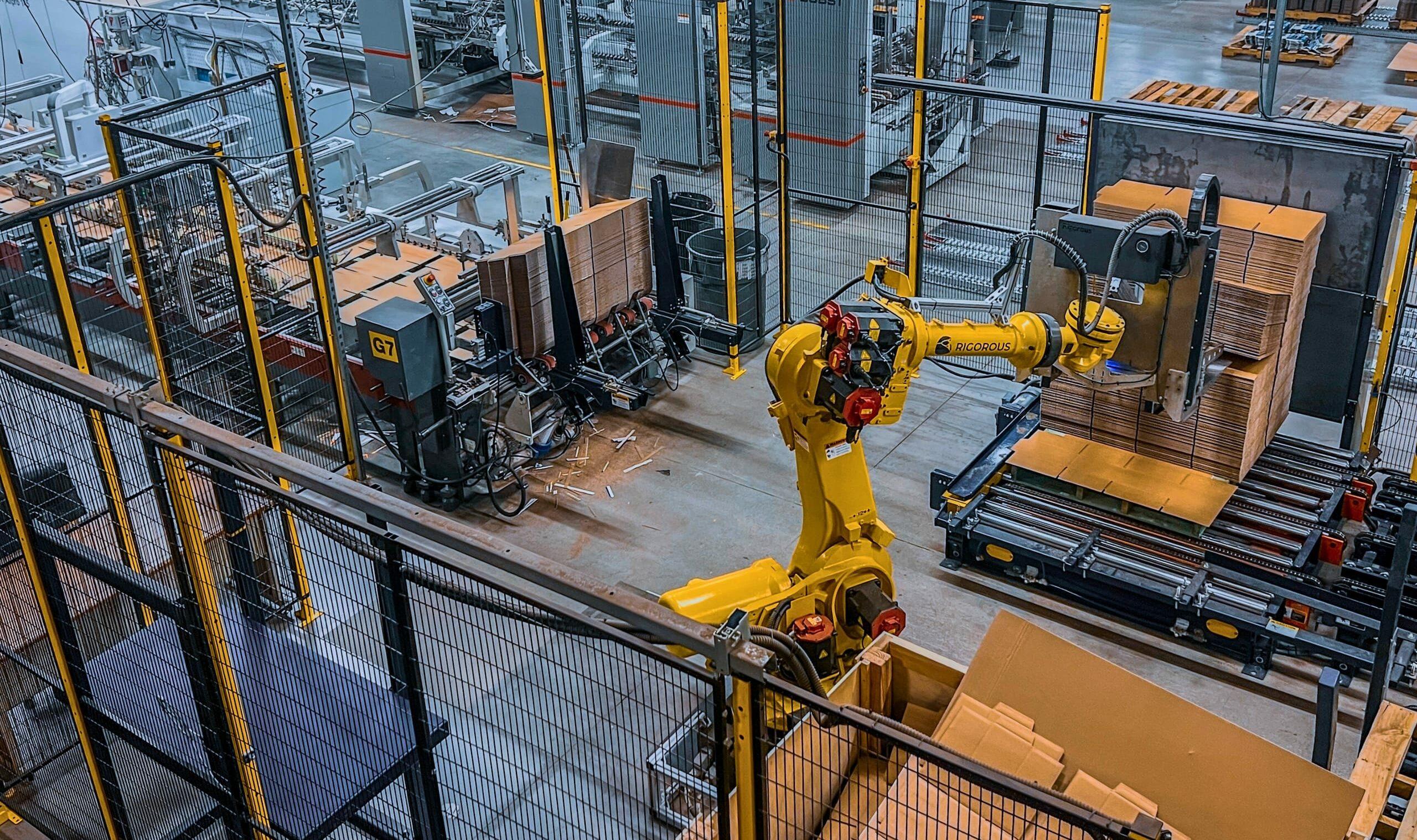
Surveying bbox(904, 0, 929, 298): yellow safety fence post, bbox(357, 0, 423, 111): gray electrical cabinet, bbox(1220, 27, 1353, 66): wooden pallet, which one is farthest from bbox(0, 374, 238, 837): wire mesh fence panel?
bbox(1220, 27, 1353, 66): wooden pallet

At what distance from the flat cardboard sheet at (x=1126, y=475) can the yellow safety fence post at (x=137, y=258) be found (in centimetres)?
469

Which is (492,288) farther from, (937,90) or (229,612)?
(229,612)

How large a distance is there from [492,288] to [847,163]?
4.86 meters

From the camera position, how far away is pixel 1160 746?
173 inches

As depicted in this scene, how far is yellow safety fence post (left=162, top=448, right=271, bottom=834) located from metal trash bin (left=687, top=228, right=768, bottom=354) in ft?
20.0

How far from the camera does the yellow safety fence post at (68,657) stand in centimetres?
448

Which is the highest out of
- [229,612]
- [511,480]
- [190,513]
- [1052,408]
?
[190,513]

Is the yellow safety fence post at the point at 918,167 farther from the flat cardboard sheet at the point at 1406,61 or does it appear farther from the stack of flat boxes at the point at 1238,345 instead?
the flat cardboard sheet at the point at 1406,61

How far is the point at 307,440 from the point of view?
24.3 ft

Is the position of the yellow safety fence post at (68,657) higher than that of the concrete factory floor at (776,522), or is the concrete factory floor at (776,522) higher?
the yellow safety fence post at (68,657)

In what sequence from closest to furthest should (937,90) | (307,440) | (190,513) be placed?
(190,513)
(307,440)
(937,90)

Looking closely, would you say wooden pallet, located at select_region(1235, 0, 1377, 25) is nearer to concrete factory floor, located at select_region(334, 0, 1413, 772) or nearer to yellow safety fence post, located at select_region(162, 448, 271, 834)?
concrete factory floor, located at select_region(334, 0, 1413, 772)

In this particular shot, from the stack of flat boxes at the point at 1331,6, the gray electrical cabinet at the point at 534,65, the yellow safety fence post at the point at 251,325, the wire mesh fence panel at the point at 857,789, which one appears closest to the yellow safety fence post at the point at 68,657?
the yellow safety fence post at the point at 251,325

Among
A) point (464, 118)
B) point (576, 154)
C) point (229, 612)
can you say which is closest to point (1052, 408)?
point (229, 612)
